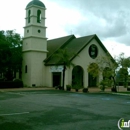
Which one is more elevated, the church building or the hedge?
the church building

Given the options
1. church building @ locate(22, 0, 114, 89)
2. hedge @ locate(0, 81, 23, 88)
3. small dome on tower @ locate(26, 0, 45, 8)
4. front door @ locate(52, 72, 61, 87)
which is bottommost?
hedge @ locate(0, 81, 23, 88)

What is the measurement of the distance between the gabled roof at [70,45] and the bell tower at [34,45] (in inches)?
72.5

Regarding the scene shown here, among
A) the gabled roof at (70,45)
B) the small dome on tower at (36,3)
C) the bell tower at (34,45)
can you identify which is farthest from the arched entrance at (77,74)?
the small dome on tower at (36,3)

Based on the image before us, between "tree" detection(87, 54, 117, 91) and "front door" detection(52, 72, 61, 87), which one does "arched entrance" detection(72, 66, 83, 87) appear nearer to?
"front door" detection(52, 72, 61, 87)

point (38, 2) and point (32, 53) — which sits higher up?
point (38, 2)

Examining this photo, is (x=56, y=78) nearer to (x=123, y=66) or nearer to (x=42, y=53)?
(x=42, y=53)

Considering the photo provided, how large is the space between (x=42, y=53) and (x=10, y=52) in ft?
18.1

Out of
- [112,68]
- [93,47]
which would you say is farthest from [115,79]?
[93,47]

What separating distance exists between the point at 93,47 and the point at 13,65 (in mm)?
14088

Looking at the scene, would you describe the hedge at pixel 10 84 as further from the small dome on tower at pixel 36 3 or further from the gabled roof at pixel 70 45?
the small dome on tower at pixel 36 3

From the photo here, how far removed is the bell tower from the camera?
130ft

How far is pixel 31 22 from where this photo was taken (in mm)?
40281

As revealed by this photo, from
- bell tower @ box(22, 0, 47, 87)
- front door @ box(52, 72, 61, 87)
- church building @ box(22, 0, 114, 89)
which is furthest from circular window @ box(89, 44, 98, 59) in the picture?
bell tower @ box(22, 0, 47, 87)

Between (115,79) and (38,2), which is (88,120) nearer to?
(115,79)
